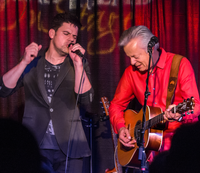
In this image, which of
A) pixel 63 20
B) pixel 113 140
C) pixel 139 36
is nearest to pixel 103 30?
pixel 63 20

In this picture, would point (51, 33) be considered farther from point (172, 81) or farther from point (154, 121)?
point (154, 121)

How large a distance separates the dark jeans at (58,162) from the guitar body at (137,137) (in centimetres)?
47

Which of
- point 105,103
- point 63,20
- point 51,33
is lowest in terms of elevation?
point 105,103

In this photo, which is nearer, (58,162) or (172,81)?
(172,81)

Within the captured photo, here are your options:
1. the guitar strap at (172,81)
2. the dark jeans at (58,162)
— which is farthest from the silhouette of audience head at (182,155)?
the dark jeans at (58,162)

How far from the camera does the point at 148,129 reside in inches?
95.6

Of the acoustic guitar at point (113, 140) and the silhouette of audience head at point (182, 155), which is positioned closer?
the silhouette of audience head at point (182, 155)

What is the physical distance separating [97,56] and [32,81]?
0.87 m

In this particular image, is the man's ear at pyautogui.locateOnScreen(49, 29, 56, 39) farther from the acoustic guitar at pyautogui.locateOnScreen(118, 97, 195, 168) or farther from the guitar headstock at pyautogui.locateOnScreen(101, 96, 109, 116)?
the acoustic guitar at pyautogui.locateOnScreen(118, 97, 195, 168)

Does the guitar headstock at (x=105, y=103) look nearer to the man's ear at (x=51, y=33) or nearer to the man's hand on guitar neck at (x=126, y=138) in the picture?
the man's hand on guitar neck at (x=126, y=138)

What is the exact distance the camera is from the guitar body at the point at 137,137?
2395mm

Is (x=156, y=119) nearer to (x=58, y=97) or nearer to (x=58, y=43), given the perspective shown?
(x=58, y=97)

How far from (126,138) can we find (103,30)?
1461 millimetres

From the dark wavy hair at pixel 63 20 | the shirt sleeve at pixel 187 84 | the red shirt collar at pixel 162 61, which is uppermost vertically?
the dark wavy hair at pixel 63 20
